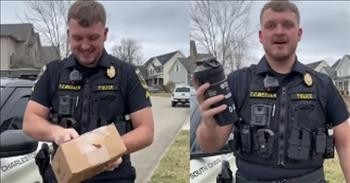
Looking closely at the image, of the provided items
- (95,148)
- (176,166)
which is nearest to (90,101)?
(95,148)

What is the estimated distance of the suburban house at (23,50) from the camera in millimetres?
4930

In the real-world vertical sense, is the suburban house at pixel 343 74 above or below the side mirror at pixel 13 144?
above

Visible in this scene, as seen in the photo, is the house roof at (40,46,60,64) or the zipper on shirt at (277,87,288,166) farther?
the house roof at (40,46,60,64)

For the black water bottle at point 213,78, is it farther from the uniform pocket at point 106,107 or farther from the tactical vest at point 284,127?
the uniform pocket at point 106,107

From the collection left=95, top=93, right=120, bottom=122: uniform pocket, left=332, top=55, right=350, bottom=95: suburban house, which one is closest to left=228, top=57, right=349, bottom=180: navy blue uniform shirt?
left=95, top=93, right=120, bottom=122: uniform pocket

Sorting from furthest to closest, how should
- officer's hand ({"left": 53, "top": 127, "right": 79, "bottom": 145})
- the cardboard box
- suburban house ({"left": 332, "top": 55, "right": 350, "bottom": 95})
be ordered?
suburban house ({"left": 332, "top": 55, "right": 350, "bottom": 95}) < officer's hand ({"left": 53, "top": 127, "right": 79, "bottom": 145}) < the cardboard box

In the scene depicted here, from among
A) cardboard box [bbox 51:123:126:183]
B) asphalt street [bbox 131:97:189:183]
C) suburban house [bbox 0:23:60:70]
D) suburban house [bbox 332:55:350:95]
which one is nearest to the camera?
cardboard box [bbox 51:123:126:183]

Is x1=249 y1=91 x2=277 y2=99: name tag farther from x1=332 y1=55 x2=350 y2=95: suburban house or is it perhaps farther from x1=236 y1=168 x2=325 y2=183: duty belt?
x1=332 y1=55 x2=350 y2=95: suburban house

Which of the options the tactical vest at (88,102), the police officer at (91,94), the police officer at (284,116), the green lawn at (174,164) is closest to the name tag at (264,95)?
the police officer at (284,116)

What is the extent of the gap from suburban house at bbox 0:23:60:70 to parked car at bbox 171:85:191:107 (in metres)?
1.14

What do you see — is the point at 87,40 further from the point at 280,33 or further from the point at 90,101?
the point at 280,33

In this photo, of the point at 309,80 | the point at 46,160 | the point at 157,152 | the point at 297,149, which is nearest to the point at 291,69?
the point at 309,80

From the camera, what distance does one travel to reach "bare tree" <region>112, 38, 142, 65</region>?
3479 mm

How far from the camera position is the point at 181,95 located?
130 inches
